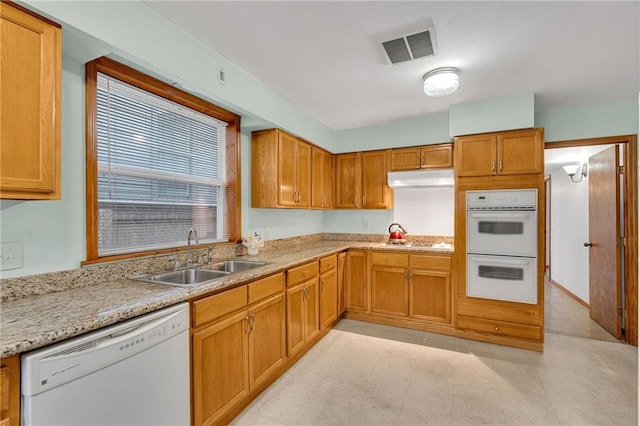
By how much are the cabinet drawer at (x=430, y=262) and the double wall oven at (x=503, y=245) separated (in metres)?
0.22

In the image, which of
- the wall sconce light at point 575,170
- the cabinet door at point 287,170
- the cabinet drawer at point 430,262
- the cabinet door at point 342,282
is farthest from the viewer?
the wall sconce light at point 575,170

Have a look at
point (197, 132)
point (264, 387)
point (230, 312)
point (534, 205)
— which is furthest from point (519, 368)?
point (197, 132)

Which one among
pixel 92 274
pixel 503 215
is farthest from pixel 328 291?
pixel 92 274

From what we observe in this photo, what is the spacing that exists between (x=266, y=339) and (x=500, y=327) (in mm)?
2495

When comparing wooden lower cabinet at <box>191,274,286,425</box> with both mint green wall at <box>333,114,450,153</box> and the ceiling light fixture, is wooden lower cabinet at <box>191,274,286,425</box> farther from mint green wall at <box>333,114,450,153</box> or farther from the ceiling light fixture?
mint green wall at <box>333,114,450,153</box>

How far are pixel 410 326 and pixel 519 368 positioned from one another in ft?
3.73

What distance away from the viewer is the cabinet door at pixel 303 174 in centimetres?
351

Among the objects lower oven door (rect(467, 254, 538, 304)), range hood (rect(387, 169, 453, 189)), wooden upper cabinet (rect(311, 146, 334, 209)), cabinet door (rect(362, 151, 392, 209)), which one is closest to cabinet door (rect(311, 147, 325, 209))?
wooden upper cabinet (rect(311, 146, 334, 209))

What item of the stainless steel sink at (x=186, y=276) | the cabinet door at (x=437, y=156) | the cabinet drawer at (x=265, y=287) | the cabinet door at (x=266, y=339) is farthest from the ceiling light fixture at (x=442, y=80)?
the stainless steel sink at (x=186, y=276)

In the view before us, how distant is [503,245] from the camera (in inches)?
124

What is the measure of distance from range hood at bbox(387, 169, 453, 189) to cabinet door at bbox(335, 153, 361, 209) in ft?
1.63

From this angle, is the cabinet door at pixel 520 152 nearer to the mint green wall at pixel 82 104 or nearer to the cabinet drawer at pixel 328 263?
the mint green wall at pixel 82 104

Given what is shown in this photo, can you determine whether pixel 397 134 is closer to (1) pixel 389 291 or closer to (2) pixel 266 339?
(1) pixel 389 291

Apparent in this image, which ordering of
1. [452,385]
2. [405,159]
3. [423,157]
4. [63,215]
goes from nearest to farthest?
[63,215] < [452,385] < [423,157] < [405,159]
